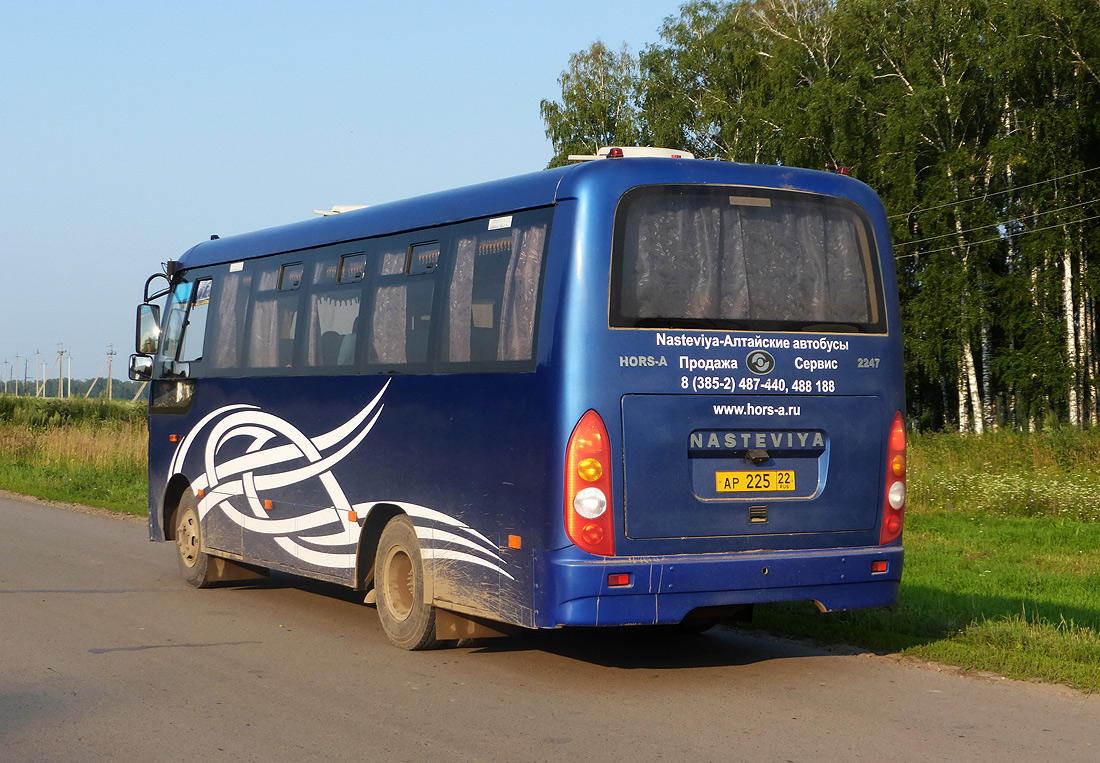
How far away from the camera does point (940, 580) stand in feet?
42.1

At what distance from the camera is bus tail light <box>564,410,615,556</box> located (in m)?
7.69

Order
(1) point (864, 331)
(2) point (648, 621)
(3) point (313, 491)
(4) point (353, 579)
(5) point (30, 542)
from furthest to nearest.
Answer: (5) point (30, 542), (3) point (313, 491), (4) point (353, 579), (1) point (864, 331), (2) point (648, 621)

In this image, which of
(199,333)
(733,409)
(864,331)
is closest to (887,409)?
Answer: (864,331)

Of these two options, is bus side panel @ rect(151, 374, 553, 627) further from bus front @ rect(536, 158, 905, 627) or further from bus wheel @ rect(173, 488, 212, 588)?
bus front @ rect(536, 158, 905, 627)

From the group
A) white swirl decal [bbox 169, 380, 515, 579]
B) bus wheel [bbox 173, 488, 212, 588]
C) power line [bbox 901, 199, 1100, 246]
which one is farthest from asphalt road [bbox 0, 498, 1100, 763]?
power line [bbox 901, 199, 1100, 246]

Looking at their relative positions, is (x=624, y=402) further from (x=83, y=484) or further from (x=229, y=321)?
(x=83, y=484)

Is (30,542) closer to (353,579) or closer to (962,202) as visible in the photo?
(353,579)

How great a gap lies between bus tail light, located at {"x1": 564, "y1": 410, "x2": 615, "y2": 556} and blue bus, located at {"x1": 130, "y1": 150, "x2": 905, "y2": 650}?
13mm

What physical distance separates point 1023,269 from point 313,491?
1265 inches

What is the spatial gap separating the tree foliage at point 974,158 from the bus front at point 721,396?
1144 inches

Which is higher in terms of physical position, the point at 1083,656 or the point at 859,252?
the point at 859,252

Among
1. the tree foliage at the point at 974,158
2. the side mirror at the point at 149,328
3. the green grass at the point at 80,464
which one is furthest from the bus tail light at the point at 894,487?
the tree foliage at the point at 974,158

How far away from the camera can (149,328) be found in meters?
13.8

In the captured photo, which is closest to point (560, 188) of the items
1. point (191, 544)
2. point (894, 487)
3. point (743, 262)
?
point (743, 262)
